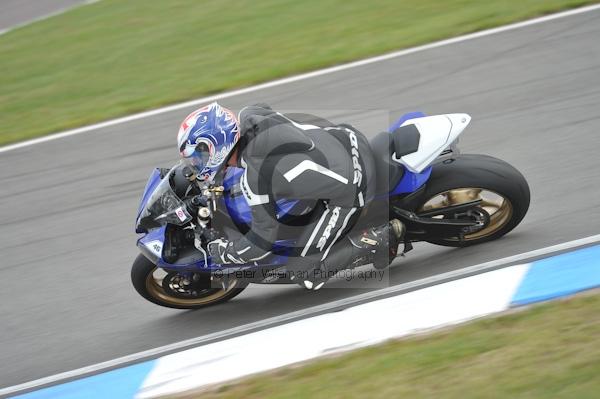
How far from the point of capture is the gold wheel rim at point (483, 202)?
18.1 feet

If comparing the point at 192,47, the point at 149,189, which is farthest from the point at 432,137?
the point at 192,47

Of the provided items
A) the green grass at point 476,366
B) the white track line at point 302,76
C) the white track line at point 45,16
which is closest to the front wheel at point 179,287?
the green grass at point 476,366

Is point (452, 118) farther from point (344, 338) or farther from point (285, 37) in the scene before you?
point (285, 37)

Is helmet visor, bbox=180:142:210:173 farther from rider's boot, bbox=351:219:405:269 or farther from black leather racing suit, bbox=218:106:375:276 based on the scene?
rider's boot, bbox=351:219:405:269

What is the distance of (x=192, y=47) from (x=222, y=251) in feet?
21.7

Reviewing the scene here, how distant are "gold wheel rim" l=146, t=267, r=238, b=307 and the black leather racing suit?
0.58 metres

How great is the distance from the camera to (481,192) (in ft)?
18.2

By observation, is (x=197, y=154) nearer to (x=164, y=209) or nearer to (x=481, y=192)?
(x=164, y=209)

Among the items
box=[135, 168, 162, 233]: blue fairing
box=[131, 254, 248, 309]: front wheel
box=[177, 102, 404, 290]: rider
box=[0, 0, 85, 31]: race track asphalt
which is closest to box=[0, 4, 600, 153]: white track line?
box=[135, 168, 162, 233]: blue fairing

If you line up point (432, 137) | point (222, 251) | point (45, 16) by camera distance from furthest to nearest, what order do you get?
1. point (45, 16)
2. point (432, 137)
3. point (222, 251)

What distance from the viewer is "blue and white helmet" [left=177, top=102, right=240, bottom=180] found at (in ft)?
16.0

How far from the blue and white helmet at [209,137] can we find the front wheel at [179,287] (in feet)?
3.26

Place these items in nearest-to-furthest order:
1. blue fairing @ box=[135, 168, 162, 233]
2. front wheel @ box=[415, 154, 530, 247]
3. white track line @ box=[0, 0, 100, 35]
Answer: front wheel @ box=[415, 154, 530, 247], blue fairing @ box=[135, 168, 162, 233], white track line @ box=[0, 0, 100, 35]

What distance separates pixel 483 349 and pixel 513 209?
4.65 ft
